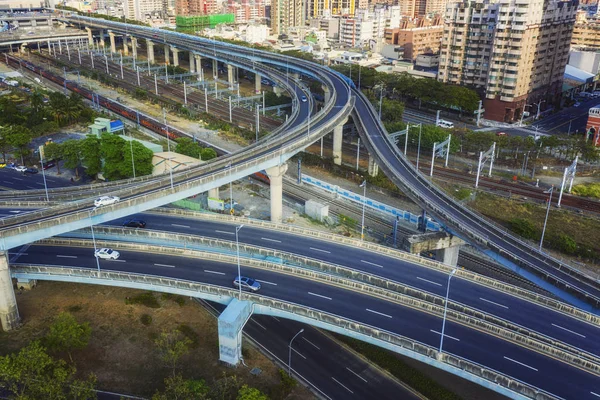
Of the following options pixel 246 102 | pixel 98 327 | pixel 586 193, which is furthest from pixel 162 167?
pixel 586 193

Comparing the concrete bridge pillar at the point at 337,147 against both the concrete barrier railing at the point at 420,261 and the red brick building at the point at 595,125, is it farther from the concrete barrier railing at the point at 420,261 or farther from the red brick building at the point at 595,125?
the red brick building at the point at 595,125

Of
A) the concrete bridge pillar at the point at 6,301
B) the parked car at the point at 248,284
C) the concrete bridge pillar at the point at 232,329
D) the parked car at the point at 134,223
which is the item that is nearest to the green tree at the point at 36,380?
the concrete bridge pillar at the point at 6,301

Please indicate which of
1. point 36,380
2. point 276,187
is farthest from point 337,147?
point 36,380

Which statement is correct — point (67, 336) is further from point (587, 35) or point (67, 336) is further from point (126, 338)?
point (587, 35)

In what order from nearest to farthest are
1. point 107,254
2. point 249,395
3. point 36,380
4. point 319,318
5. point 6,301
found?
1. point 249,395
2. point 36,380
3. point 319,318
4. point 6,301
5. point 107,254

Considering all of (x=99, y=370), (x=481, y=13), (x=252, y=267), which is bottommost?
(x=99, y=370)

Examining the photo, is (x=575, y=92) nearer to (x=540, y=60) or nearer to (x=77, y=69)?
(x=540, y=60)
